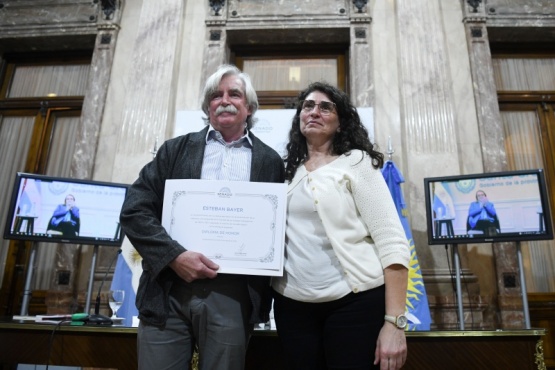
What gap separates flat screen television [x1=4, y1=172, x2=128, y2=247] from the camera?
4008mm

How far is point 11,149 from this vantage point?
19.0 feet

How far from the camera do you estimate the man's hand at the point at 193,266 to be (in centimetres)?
150

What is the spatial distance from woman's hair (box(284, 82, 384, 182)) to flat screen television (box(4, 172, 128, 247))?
2.79 meters

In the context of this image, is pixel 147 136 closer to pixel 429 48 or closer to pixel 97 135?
pixel 97 135

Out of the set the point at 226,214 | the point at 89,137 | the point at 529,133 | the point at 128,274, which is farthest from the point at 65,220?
the point at 529,133

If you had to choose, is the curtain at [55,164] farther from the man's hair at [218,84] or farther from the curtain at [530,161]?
the curtain at [530,161]

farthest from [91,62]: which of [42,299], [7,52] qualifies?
[42,299]

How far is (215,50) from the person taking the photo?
5.40m

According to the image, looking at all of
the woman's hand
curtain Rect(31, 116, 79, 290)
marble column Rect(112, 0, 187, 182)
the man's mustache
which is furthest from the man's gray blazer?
curtain Rect(31, 116, 79, 290)

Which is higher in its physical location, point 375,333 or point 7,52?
point 7,52

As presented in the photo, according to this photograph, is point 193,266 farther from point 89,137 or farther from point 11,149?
point 11,149

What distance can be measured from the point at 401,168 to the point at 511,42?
2461mm

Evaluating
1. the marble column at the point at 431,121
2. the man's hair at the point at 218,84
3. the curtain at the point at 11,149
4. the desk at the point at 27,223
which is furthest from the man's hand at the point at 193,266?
the curtain at the point at 11,149

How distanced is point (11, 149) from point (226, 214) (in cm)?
536
